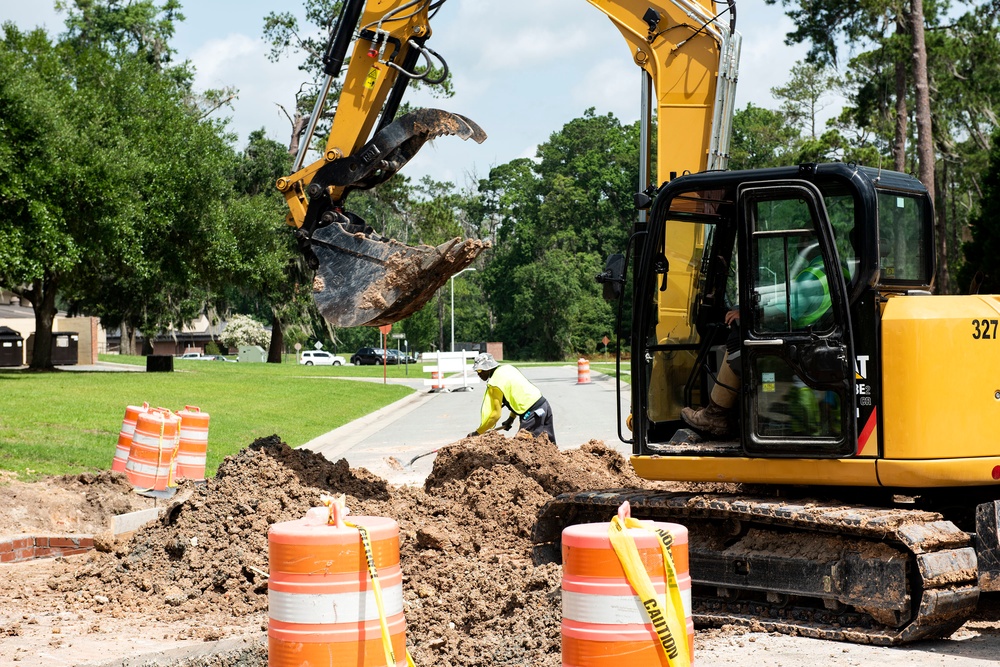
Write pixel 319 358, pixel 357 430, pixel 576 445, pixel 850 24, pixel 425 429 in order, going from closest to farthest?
pixel 576 445, pixel 425 429, pixel 357 430, pixel 850 24, pixel 319 358

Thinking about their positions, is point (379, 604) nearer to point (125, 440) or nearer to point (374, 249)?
point (374, 249)

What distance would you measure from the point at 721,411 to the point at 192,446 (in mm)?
8502

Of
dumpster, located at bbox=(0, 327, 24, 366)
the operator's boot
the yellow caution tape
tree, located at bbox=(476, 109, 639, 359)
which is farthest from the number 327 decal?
tree, located at bbox=(476, 109, 639, 359)

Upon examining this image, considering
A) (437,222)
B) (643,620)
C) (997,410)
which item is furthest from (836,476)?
(437,222)

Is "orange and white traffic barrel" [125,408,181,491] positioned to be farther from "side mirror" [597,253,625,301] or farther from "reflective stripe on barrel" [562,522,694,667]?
"reflective stripe on barrel" [562,522,694,667]

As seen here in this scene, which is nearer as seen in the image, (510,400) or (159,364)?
(510,400)

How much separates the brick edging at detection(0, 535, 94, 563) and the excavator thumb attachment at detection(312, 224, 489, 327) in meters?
3.26

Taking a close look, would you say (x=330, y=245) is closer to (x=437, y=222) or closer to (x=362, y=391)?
(x=362, y=391)

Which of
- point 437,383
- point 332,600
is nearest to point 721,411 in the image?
point 332,600

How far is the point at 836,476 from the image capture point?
6.65 meters

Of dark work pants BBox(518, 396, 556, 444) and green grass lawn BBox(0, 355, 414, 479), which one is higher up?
dark work pants BBox(518, 396, 556, 444)

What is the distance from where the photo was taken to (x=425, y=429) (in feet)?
73.2

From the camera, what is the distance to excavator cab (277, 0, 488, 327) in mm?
8680

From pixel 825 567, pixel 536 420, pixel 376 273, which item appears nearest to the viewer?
pixel 825 567
